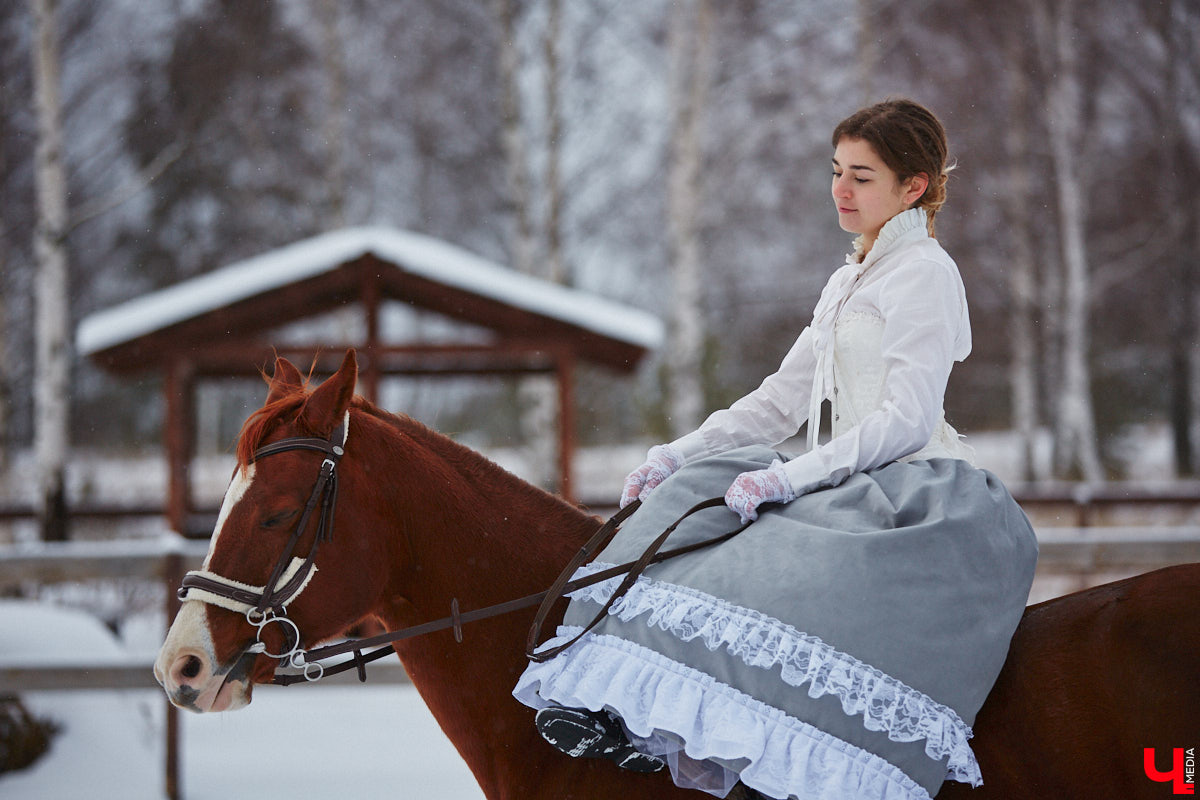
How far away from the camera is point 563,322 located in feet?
23.8

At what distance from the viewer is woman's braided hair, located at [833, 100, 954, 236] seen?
2074 millimetres

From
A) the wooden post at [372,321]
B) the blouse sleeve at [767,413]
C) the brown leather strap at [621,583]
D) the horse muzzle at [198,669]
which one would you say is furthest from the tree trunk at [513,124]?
→ the horse muzzle at [198,669]

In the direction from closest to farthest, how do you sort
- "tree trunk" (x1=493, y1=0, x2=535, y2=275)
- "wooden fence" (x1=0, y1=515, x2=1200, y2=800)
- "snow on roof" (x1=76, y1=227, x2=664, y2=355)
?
"wooden fence" (x1=0, y1=515, x2=1200, y2=800), "snow on roof" (x1=76, y1=227, x2=664, y2=355), "tree trunk" (x1=493, y1=0, x2=535, y2=275)

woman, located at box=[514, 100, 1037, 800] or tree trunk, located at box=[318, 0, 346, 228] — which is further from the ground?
tree trunk, located at box=[318, 0, 346, 228]

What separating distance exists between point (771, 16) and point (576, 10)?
226 centimetres

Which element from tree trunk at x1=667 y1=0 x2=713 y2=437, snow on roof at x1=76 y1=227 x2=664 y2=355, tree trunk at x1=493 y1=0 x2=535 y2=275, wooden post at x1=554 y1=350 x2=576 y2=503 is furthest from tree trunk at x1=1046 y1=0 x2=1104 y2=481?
wooden post at x1=554 y1=350 x2=576 y2=503

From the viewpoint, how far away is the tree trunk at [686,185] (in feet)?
32.0

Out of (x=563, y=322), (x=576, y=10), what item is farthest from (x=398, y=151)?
(x=563, y=322)

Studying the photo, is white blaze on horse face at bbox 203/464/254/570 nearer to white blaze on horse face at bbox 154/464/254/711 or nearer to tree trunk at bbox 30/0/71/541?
white blaze on horse face at bbox 154/464/254/711

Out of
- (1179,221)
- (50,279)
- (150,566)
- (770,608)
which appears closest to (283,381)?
(770,608)

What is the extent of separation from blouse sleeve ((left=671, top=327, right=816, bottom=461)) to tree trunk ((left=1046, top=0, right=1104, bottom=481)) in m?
10.8

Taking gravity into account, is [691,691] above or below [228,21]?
below

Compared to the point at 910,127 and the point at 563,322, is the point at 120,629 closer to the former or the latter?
the point at 563,322

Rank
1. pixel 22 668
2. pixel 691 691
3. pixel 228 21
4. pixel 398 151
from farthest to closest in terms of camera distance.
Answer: pixel 398 151 < pixel 228 21 < pixel 22 668 < pixel 691 691
